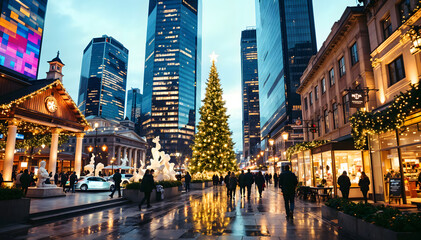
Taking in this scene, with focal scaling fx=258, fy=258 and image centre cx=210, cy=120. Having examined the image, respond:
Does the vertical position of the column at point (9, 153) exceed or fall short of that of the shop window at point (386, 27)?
it falls short

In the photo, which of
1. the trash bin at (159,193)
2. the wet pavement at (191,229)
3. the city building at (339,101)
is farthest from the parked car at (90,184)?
the city building at (339,101)

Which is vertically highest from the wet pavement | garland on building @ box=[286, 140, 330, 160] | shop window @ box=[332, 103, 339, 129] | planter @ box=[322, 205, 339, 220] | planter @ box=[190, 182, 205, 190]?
shop window @ box=[332, 103, 339, 129]

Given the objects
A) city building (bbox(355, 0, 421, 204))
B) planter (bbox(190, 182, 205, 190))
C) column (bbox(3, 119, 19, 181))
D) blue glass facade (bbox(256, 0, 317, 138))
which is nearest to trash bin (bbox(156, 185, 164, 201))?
column (bbox(3, 119, 19, 181))

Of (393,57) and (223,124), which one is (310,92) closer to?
(223,124)

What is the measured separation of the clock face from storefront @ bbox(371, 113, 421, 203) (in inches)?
976

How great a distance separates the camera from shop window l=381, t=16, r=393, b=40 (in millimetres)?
17006

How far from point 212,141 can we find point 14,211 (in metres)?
27.8

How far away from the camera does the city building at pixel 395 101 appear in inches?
513

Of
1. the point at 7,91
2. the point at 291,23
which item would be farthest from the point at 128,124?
the point at 7,91

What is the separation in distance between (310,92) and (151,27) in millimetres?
172505

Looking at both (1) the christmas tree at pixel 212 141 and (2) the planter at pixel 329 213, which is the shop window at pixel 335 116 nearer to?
(1) the christmas tree at pixel 212 141

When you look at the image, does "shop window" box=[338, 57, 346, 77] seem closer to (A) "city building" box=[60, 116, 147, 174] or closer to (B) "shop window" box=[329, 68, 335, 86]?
(B) "shop window" box=[329, 68, 335, 86]

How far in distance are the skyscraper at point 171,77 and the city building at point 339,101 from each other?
128m

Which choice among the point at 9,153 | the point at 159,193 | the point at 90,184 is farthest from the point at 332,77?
the point at 9,153
